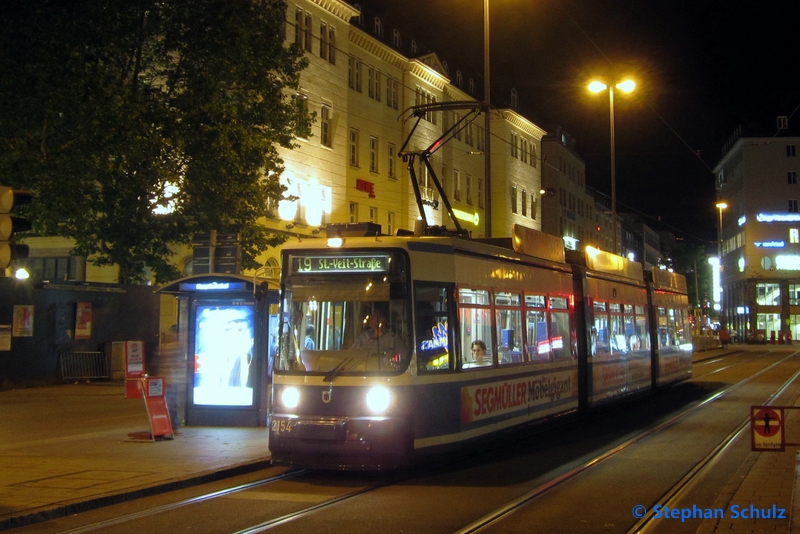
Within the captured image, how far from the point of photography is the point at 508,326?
14.1 meters

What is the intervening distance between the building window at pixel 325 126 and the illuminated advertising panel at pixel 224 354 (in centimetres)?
2777

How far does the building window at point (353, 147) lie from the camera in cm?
4609

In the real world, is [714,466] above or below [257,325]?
below

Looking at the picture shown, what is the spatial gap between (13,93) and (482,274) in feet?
58.9

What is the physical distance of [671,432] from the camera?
16375 mm

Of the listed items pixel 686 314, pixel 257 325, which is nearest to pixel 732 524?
pixel 257 325

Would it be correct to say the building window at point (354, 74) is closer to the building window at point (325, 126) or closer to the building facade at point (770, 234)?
the building window at point (325, 126)

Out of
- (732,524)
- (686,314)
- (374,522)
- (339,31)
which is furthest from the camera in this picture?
(339,31)

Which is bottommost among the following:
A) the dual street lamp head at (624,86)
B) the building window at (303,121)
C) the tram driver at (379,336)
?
the tram driver at (379,336)

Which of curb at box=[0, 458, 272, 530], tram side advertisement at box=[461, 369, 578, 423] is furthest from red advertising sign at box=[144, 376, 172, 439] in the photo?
tram side advertisement at box=[461, 369, 578, 423]

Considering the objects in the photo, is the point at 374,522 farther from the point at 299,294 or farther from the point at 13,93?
the point at 13,93

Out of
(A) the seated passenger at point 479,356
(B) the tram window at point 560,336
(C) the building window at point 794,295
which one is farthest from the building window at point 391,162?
(C) the building window at point 794,295

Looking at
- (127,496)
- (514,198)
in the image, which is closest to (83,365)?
(127,496)

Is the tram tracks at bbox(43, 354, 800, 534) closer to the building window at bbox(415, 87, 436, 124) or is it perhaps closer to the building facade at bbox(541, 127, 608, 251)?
the building window at bbox(415, 87, 436, 124)
